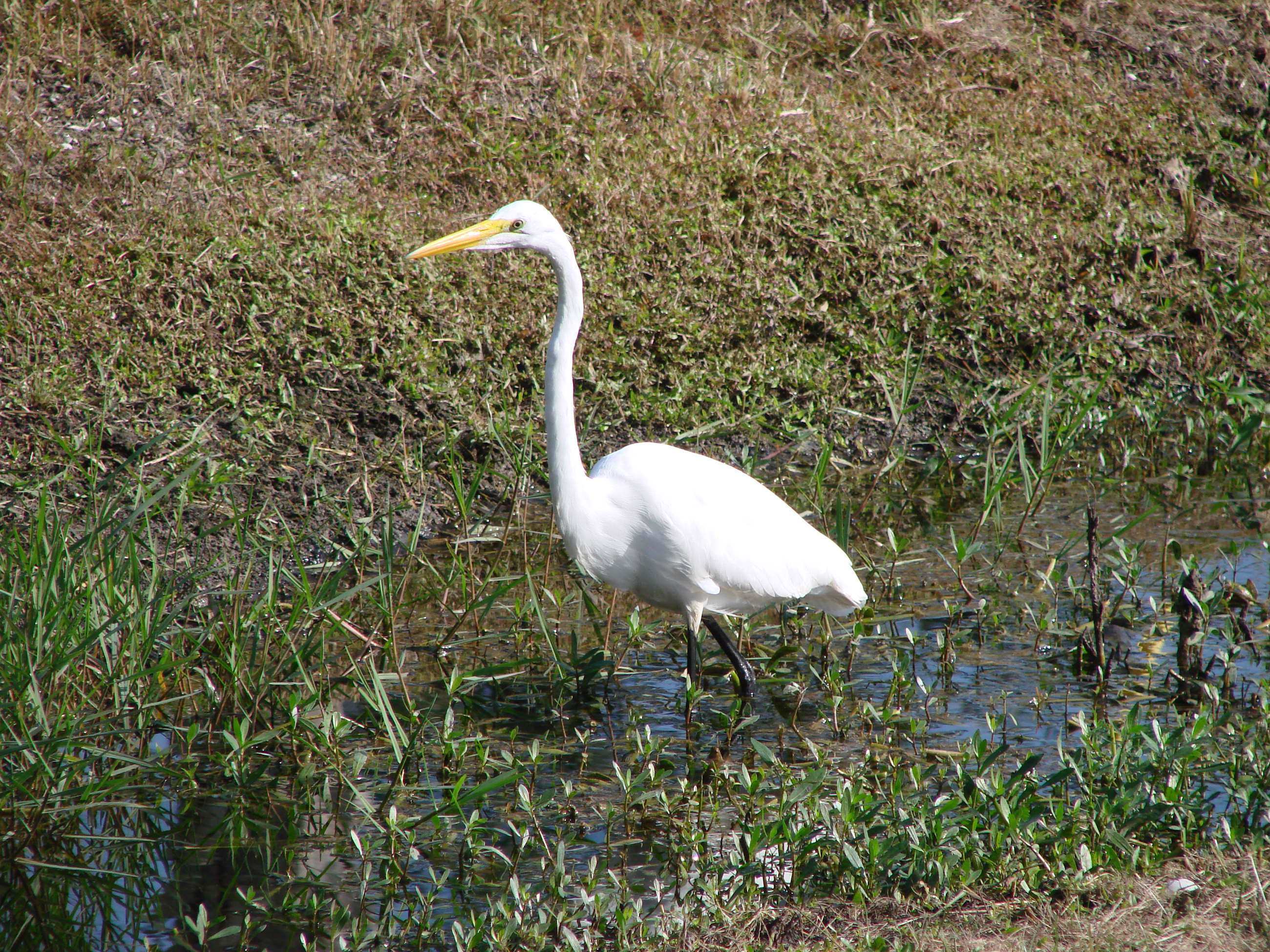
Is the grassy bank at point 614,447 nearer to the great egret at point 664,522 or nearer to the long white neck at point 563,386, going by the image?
the great egret at point 664,522

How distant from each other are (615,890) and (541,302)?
4090mm

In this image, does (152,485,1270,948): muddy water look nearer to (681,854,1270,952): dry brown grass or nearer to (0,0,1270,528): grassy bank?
(681,854,1270,952): dry brown grass

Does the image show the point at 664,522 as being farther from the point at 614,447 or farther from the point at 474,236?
the point at 614,447

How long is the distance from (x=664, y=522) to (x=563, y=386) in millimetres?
565

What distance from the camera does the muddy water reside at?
3.41m

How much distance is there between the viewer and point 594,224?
277 inches

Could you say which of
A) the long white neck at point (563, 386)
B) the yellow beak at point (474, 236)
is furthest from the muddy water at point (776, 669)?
the yellow beak at point (474, 236)

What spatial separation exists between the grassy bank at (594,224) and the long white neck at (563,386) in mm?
1407

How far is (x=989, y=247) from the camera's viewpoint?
7.25 meters

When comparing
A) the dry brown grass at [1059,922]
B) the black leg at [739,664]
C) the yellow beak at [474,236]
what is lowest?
the black leg at [739,664]

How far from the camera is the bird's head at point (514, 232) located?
397 cm

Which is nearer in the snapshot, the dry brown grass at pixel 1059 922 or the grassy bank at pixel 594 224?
the dry brown grass at pixel 1059 922

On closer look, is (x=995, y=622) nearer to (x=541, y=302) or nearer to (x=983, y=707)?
(x=983, y=707)

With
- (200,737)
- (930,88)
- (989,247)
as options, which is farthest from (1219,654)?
(930,88)
